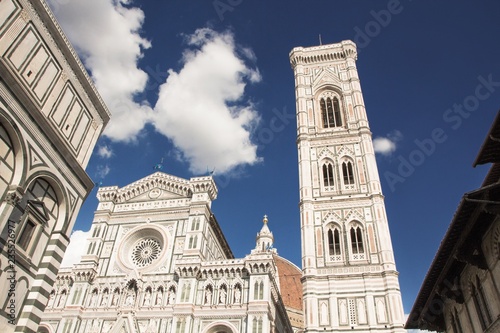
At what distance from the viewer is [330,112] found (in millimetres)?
38281

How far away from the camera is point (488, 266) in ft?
37.0

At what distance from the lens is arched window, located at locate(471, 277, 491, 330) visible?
11.8m

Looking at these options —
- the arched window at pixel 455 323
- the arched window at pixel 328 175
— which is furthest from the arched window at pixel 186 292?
the arched window at pixel 455 323

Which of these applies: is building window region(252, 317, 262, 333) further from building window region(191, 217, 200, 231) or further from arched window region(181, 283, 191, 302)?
building window region(191, 217, 200, 231)

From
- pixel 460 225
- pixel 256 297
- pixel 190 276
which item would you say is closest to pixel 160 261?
pixel 190 276

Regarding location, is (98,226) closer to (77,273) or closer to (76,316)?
(77,273)

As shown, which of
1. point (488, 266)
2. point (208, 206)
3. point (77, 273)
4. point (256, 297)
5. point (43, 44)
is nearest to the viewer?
point (488, 266)

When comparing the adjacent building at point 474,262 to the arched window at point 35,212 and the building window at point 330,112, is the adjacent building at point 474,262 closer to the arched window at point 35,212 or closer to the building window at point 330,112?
the arched window at point 35,212

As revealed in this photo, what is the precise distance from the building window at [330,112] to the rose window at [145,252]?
1836 centimetres

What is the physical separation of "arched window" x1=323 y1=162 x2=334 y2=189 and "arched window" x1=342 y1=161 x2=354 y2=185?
1.03m

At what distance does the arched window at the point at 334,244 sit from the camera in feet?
94.6

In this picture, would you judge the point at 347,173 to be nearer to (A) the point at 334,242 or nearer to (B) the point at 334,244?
(A) the point at 334,242

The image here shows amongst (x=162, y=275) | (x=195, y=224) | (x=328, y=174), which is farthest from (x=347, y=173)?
(x=162, y=275)

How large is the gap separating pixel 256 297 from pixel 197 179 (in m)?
11.6
